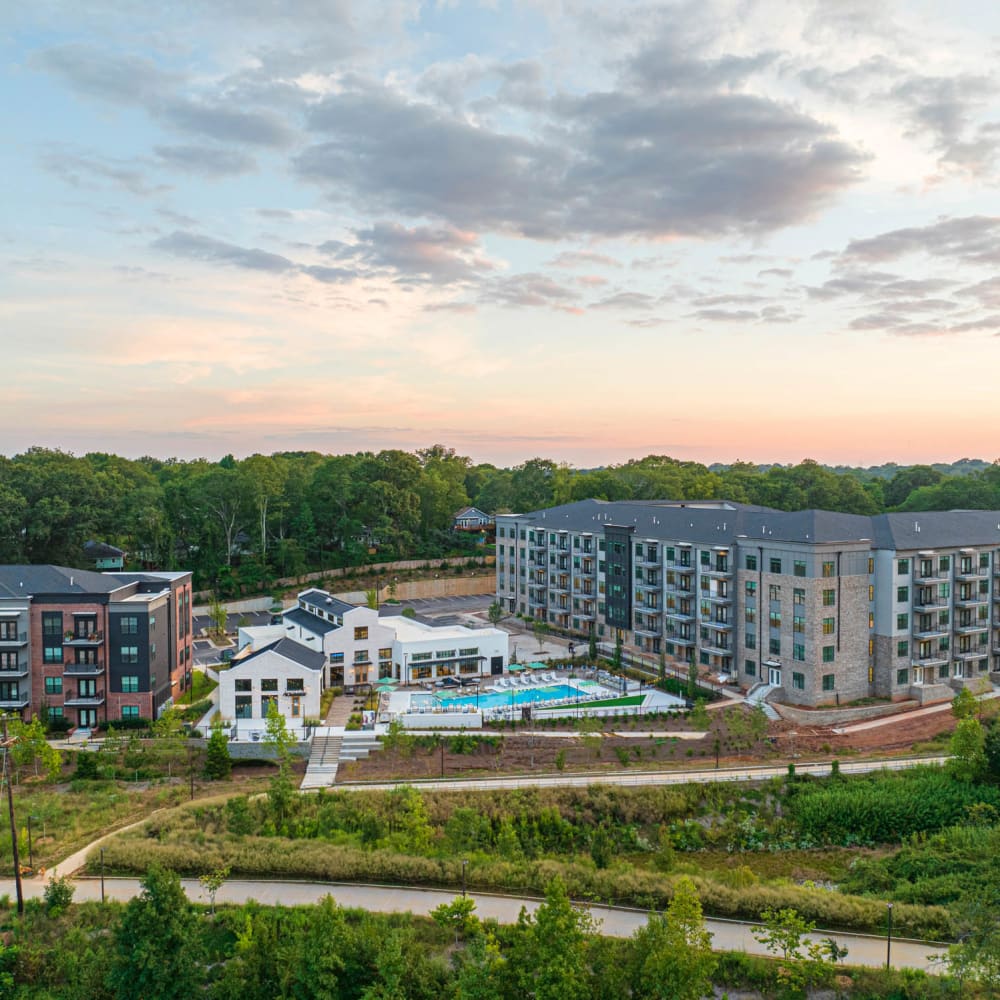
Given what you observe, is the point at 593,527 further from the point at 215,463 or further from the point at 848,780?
the point at 215,463

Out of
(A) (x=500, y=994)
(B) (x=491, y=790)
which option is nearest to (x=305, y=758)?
(B) (x=491, y=790)

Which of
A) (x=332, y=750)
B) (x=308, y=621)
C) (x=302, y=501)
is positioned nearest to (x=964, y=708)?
(x=332, y=750)

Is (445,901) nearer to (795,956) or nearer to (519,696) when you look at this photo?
(795,956)

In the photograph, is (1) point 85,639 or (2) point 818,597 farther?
(2) point 818,597

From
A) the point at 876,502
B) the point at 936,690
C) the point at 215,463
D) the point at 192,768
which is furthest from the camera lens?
the point at 215,463

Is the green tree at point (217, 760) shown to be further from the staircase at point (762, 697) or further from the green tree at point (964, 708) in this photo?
the green tree at point (964, 708)
